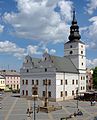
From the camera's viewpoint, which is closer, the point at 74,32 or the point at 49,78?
the point at 49,78

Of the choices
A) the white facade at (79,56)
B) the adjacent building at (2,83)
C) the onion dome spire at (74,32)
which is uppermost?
the onion dome spire at (74,32)

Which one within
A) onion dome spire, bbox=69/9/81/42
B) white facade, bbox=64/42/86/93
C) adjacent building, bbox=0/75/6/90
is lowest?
adjacent building, bbox=0/75/6/90

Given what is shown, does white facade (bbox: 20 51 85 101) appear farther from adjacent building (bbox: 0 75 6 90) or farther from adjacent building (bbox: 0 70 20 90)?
adjacent building (bbox: 0 70 20 90)

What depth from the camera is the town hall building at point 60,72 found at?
65312mm

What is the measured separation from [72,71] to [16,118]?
112ft

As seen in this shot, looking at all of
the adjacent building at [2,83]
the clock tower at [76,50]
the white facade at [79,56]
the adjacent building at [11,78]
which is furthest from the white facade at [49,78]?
the adjacent building at [11,78]

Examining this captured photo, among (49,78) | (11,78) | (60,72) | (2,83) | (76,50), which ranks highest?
(76,50)

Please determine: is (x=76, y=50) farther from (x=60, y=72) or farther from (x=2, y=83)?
(x=2, y=83)

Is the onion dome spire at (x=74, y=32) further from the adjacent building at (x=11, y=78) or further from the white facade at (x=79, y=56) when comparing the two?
the adjacent building at (x=11, y=78)

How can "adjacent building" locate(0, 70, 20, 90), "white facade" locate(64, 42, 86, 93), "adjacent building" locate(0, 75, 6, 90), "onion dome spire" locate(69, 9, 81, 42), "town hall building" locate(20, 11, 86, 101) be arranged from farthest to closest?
"adjacent building" locate(0, 70, 20, 90) → "adjacent building" locate(0, 75, 6, 90) → "onion dome spire" locate(69, 9, 81, 42) → "white facade" locate(64, 42, 86, 93) → "town hall building" locate(20, 11, 86, 101)

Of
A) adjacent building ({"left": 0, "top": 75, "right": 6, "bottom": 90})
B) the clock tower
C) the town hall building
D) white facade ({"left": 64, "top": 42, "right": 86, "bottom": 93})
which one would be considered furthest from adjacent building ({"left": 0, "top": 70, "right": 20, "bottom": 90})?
white facade ({"left": 64, "top": 42, "right": 86, "bottom": 93})

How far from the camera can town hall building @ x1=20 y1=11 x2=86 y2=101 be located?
65.3 m

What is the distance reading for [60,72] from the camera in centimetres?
6581

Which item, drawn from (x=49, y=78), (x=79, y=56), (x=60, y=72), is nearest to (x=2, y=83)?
(x=79, y=56)
